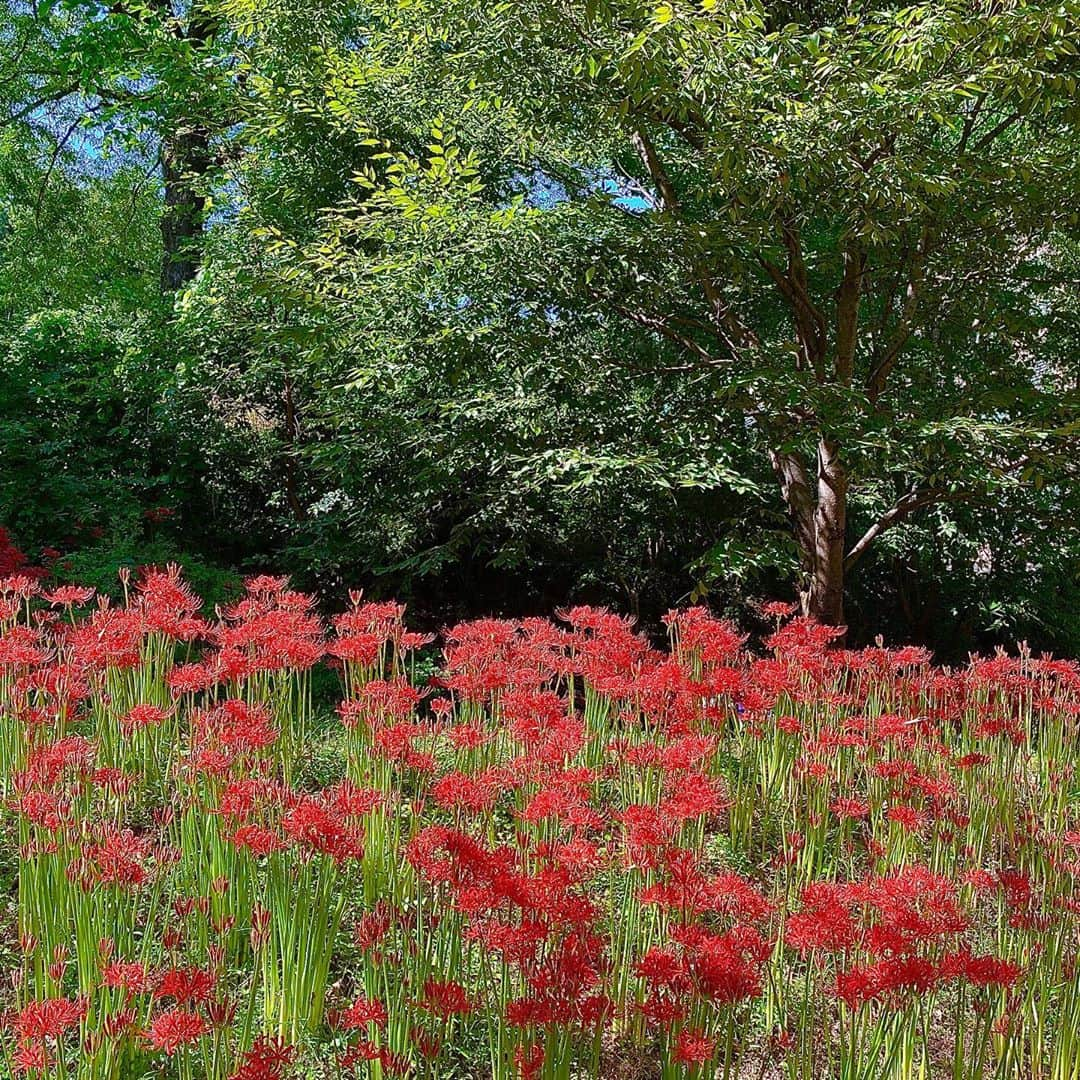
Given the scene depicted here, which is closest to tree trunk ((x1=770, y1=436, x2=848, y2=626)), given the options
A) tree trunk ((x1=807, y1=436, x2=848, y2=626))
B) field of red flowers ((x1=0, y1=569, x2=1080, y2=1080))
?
tree trunk ((x1=807, y1=436, x2=848, y2=626))

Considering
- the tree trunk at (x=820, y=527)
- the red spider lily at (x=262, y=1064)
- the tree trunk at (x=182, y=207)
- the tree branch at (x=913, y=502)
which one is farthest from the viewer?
the tree trunk at (x=182, y=207)

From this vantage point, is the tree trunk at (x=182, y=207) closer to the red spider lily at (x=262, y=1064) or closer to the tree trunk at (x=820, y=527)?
the tree trunk at (x=820, y=527)

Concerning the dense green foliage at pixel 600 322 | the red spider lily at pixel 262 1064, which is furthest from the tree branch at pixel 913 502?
the red spider lily at pixel 262 1064

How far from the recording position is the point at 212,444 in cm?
959

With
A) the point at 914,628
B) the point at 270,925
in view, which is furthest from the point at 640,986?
the point at 914,628

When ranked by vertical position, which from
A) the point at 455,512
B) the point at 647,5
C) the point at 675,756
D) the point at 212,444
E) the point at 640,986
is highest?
the point at 647,5

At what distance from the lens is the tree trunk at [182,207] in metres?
9.73

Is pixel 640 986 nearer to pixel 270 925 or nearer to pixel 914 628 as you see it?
pixel 270 925

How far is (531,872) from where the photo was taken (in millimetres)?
2363

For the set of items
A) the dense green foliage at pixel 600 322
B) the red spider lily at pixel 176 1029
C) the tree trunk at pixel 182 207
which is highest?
the tree trunk at pixel 182 207

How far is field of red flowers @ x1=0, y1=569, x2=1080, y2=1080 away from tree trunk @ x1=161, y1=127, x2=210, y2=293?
709 centimetres

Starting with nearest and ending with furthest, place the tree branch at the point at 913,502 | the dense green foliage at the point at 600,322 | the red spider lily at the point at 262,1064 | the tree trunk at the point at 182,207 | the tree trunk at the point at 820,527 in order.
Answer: the red spider lily at the point at 262,1064 → the dense green foliage at the point at 600,322 → the tree branch at the point at 913,502 → the tree trunk at the point at 820,527 → the tree trunk at the point at 182,207

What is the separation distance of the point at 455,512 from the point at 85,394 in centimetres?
406

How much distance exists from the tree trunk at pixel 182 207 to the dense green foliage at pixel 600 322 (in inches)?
8.4
